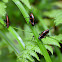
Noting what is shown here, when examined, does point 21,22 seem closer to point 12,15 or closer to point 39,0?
point 12,15

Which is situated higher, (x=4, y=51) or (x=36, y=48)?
(x=36, y=48)

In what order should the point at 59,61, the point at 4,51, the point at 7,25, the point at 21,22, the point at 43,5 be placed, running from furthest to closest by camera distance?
1. the point at 43,5
2. the point at 21,22
3. the point at 4,51
4. the point at 59,61
5. the point at 7,25

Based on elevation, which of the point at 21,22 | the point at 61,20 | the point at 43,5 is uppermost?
the point at 61,20

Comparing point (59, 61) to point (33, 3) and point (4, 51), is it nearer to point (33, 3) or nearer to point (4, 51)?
point (4, 51)

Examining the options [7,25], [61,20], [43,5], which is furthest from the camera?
[43,5]

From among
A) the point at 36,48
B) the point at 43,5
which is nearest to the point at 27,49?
the point at 36,48

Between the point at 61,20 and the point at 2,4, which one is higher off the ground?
the point at 2,4

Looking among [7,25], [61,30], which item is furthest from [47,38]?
[61,30]

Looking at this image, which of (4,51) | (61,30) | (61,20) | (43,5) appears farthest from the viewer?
(43,5)

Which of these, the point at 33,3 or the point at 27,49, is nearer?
the point at 27,49
